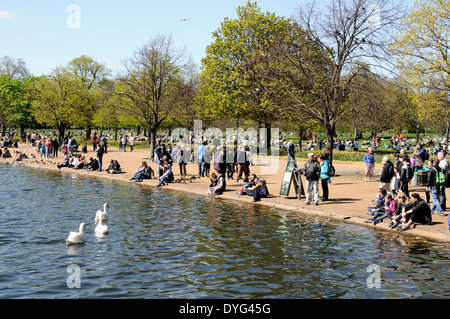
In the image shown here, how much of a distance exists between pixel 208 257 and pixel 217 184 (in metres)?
11.1

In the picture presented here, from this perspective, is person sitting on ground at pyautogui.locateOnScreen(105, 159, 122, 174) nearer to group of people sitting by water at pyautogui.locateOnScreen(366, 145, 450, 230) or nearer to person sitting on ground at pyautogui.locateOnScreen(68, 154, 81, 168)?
person sitting on ground at pyautogui.locateOnScreen(68, 154, 81, 168)

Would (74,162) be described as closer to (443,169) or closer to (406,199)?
(406,199)

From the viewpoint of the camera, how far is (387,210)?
15719 mm

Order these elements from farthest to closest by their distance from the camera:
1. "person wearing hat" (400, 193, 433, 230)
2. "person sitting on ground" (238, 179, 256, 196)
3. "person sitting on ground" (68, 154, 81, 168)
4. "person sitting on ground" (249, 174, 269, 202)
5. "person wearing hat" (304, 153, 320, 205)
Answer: "person sitting on ground" (68, 154, 81, 168) < "person sitting on ground" (238, 179, 256, 196) < "person sitting on ground" (249, 174, 269, 202) < "person wearing hat" (304, 153, 320, 205) < "person wearing hat" (400, 193, 433, 230)

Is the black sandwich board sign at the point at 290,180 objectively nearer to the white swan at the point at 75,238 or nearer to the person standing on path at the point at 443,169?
the person standing on path at the point at 443,169

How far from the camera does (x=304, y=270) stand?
1091cm

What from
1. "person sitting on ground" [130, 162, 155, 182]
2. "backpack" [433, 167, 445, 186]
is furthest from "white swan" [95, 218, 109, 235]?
"person sitting on ground" [130, 162, 155, 182]

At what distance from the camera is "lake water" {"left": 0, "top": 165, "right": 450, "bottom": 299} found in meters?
9.62

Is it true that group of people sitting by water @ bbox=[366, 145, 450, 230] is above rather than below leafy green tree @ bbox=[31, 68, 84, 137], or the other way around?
below

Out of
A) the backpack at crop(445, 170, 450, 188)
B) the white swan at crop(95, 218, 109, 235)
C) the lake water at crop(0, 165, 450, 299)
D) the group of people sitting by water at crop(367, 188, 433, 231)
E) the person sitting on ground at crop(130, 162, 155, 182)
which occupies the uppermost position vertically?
the backpack at crop(445, 170, 450, 188)

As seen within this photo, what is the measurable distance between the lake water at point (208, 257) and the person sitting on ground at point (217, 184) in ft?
10.4

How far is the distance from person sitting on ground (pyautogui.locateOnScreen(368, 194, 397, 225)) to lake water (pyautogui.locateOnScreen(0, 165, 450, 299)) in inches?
29.0
